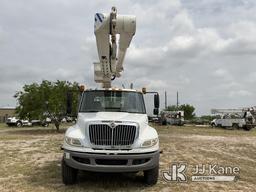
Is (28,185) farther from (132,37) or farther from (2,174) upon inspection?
(132,37)

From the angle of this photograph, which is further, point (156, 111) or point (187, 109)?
point (187, 109)

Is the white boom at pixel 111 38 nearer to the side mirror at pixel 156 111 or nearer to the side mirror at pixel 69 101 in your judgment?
the side mirror at pixel 69 101

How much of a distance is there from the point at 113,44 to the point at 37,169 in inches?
175

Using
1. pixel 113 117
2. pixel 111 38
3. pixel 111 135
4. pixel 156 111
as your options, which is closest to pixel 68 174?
pixel 111 135

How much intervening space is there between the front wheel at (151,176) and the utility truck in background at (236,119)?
141 ft

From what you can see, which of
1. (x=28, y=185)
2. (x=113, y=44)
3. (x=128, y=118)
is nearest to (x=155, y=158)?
(x=128, y=118)

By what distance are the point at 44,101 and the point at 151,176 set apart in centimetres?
2790

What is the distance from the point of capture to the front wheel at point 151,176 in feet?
31.5

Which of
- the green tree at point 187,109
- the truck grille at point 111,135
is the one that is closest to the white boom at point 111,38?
the truck grille at point 111,135

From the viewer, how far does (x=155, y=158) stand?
9.36 meters

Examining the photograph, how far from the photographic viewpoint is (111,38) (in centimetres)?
1141

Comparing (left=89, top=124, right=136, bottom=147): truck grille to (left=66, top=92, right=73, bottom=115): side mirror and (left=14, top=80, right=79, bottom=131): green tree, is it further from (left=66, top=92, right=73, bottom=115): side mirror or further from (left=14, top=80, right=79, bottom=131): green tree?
(left=14, top=80, right=79, bottom=131): green tree

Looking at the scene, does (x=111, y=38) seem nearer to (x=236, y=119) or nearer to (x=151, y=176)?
(x=151, y=176)

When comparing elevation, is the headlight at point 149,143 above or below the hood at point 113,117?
below
